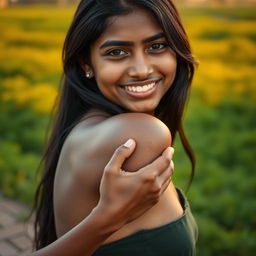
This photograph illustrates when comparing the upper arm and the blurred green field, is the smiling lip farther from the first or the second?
the blurred green field

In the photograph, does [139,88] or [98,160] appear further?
[139,88]

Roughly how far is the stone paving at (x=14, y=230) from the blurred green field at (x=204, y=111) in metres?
0.16

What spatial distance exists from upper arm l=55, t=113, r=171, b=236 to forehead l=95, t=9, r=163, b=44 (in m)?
0.33

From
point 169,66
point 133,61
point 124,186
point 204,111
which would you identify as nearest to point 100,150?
→ point 124,186

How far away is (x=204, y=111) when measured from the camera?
19.0ft

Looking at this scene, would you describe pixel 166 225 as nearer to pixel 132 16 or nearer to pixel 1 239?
pixel 132 16

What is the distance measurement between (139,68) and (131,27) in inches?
6.2

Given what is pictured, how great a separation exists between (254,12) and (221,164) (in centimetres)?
504

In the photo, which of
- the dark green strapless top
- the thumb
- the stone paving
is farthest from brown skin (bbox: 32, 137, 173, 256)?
the stone paving

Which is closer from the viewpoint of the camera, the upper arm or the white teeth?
the upper arm

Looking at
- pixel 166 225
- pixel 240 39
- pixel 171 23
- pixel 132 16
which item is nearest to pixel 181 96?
→ pixel 171 23

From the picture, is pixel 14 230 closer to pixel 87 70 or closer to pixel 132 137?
pixel 87 70

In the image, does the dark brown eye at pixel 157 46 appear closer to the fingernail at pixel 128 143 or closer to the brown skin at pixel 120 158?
the brown skin at pixel 120 158

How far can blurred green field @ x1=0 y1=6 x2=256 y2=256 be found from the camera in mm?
3711
